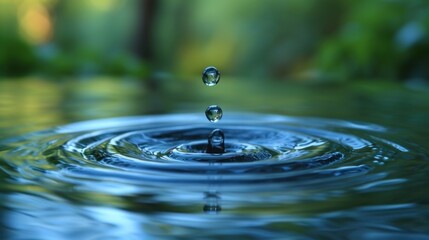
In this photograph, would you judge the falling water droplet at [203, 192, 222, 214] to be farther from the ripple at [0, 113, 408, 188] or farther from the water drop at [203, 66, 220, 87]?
the water drop at [203, 66, 220, 87]

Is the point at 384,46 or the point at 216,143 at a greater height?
the point at 384,46

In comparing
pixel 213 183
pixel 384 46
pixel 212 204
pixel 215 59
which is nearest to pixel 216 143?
pixel 213 183

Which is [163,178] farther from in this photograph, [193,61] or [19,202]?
[193,61]

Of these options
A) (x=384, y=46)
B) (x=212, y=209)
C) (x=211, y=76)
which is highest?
(x=384, y=46)

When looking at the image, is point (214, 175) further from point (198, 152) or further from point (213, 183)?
point (198, 152)

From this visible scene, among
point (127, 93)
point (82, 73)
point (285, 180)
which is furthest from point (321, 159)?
point (82, 73)
